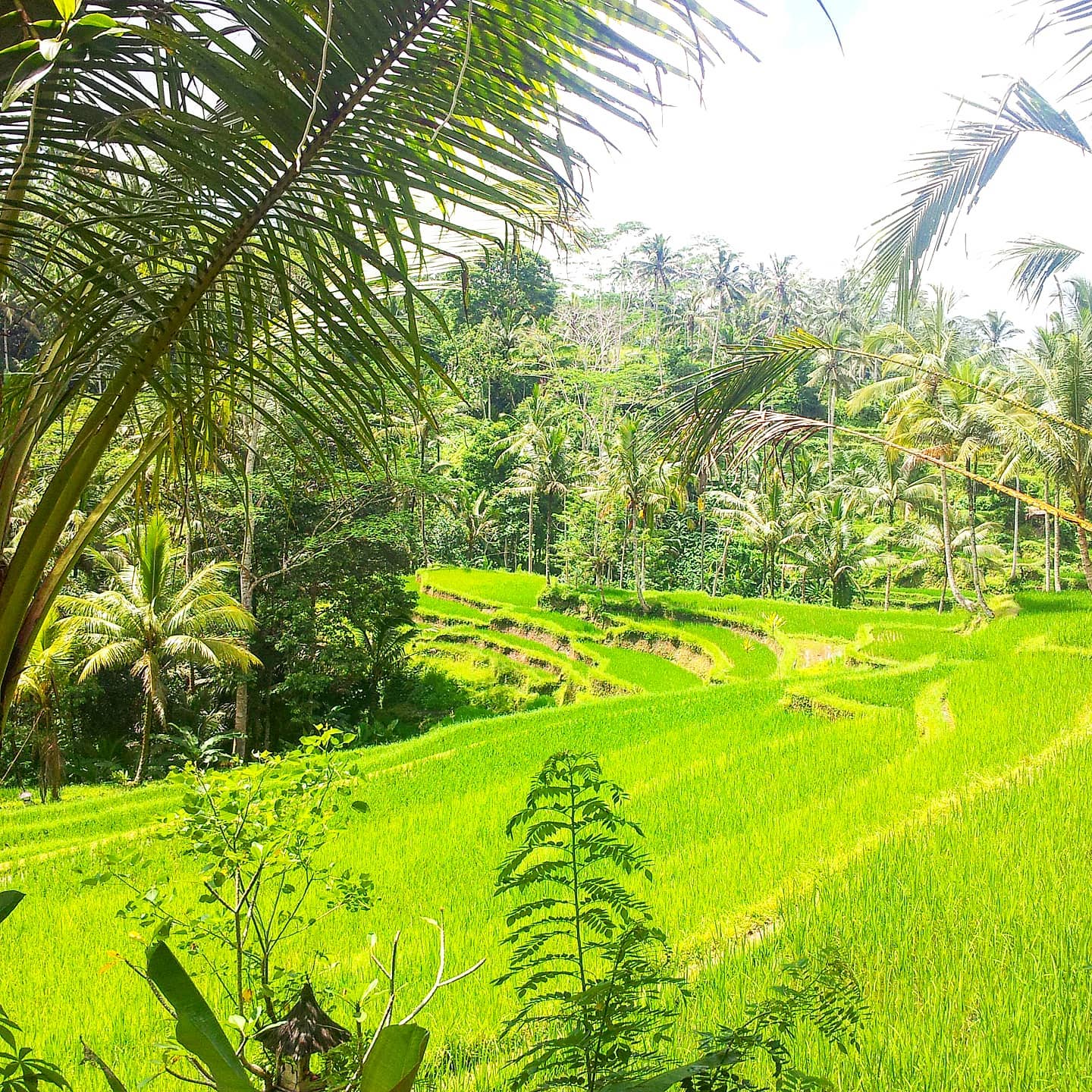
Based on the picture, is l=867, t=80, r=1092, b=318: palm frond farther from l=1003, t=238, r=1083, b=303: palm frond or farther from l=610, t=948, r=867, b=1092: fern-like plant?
l=610, t=948, r=867, b=1092: fern-like plant

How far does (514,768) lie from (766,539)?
13.2 meters

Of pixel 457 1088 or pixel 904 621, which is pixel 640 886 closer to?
pixel 457 1088

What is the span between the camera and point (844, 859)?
3449 millimetres

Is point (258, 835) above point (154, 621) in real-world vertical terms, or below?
above

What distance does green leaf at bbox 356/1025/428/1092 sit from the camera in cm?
73

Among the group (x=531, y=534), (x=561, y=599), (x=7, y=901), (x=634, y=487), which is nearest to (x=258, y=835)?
(x=7, y=901)

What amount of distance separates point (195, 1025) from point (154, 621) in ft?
31.8

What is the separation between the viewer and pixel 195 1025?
77cm

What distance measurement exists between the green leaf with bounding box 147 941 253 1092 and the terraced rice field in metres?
1.29

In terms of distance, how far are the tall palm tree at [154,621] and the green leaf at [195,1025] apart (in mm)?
8728

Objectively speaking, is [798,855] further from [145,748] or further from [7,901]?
[145,748]

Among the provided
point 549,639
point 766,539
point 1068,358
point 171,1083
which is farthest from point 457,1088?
point 766,539

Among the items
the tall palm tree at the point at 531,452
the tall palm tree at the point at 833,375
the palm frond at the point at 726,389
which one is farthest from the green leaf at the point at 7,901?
the tall palm tree at the point at 833,375

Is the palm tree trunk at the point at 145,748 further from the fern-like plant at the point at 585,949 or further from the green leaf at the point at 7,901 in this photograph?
the green leaf at the point at 7,901
